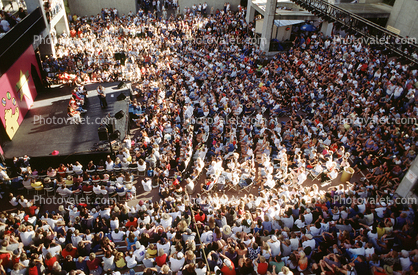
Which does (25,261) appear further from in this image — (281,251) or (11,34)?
(11,34)

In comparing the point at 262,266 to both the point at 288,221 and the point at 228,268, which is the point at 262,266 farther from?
the point at 288,221

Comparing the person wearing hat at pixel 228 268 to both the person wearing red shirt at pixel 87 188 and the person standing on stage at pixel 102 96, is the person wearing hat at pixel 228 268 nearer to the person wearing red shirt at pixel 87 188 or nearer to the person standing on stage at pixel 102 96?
the person wearing red shirt at pixel 87 188

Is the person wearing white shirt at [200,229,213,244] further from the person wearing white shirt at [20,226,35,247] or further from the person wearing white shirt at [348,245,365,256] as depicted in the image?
the person wearing white shirt at [20,226,35,247]

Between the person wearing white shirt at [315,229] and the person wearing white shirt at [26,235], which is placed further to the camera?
the person wearing white shirt at [315,229]

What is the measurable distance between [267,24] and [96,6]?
1709cm

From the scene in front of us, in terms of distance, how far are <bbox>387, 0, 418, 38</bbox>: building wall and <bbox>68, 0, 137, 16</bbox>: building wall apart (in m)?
22.1

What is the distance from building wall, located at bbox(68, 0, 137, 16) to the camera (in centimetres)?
2562

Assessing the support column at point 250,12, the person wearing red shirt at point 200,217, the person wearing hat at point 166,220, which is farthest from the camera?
the support column at point 250,12

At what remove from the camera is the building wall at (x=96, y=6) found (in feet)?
84.1

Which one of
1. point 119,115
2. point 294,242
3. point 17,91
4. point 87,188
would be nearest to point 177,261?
point 294,242

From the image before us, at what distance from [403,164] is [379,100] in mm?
4162

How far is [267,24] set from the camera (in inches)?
767

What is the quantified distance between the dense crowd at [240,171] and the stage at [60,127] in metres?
0.91

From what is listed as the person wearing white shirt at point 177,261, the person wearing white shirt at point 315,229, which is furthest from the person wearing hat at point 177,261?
the person wearing white shirt at point 315,229
